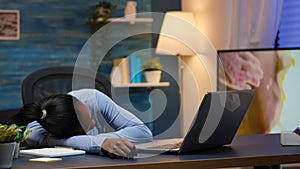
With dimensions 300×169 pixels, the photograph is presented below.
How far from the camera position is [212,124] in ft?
6.31

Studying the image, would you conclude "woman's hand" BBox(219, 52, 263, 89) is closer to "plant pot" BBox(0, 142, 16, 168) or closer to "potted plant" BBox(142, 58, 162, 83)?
"potted plant" BBox(142, 58, 162, 83)

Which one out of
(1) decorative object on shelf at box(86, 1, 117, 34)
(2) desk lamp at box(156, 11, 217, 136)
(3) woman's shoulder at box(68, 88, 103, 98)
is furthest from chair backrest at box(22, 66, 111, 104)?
(1) decorative object on shelf at box(86, 1, 117, 34)

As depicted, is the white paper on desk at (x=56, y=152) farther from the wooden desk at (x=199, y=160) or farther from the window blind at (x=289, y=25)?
the window blind at (x=289, y=25)

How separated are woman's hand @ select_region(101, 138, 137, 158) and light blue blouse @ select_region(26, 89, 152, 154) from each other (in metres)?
0.30

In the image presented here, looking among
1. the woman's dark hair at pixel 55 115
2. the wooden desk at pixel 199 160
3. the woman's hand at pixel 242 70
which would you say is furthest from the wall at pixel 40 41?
the wooden desk at pixel 199 160

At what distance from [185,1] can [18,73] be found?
147 cm

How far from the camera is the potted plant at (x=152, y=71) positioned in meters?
4.75

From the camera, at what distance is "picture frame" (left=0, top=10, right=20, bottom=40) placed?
4578mm

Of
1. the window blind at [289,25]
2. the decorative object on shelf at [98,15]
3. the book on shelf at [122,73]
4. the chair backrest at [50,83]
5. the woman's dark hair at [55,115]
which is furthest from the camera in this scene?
the decorative object on shelf at [98,15]

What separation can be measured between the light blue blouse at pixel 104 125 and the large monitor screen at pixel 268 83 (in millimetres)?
1519

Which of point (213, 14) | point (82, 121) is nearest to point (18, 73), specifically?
point (213, 14)

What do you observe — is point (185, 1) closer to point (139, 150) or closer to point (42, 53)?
point (42, 53)

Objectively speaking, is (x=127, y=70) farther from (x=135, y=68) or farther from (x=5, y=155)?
(x=5, y=155)

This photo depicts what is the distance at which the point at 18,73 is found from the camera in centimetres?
467
